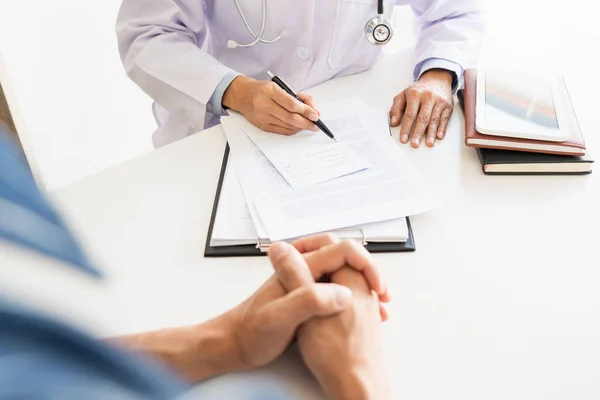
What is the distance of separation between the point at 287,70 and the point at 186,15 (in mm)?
236

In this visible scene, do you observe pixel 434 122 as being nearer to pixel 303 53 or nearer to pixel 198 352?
pixel 303 53

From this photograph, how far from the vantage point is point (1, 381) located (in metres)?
0.23

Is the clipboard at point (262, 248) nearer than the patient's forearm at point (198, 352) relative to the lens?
No

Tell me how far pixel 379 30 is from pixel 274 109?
0.30 m

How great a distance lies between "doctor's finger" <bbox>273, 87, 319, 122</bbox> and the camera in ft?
3.31

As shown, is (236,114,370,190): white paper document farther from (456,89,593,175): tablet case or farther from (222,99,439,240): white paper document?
(456,89,593,175): tablet case

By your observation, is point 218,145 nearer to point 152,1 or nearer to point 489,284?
point 152,1

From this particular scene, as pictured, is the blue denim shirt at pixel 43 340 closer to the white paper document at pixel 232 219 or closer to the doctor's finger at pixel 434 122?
the white paper document at pixel 232 219

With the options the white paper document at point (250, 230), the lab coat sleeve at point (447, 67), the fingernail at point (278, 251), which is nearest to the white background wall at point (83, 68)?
the lab coat sleeve at point (447, 67)

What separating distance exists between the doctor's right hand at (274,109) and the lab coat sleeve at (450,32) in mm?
326

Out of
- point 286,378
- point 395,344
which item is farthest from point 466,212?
point 286,378

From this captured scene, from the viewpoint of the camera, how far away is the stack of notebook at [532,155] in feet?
3.11

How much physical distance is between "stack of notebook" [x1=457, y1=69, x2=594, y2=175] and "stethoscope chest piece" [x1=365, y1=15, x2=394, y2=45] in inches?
12.2

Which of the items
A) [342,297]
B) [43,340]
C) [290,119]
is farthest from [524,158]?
[43,340]
